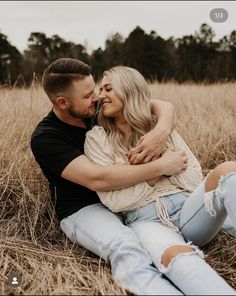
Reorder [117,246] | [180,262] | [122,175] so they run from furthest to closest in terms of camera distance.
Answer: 1. [122,175]
2. [117,246]
3. [180,262]

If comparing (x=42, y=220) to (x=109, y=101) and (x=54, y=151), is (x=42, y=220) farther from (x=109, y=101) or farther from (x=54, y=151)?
(x=109, y=101)

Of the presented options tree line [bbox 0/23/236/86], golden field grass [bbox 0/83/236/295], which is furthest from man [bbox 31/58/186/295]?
tree line [bbox 0/23/236/86]

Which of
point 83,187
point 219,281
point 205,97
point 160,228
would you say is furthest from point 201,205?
point 205,97

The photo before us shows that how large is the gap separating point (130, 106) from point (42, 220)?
81cm

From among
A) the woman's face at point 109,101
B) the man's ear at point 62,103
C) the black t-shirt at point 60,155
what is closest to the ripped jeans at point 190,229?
the black t-shirt at point 60,155

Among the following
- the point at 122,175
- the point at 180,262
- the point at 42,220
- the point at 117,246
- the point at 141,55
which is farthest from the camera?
the point at 141,55

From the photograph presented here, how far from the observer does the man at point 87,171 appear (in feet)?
5.93

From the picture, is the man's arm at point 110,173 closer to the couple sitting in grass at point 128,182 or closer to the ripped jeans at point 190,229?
the couple sitting in grass at point 128,182

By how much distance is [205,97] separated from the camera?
15.2 ft

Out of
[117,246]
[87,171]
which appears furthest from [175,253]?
[87,171]

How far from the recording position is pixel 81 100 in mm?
2223

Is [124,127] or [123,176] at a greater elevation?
[124,127]

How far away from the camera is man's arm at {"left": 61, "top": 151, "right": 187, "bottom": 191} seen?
1969 millimetres

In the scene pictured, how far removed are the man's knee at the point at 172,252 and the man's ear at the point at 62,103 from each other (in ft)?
2.85
